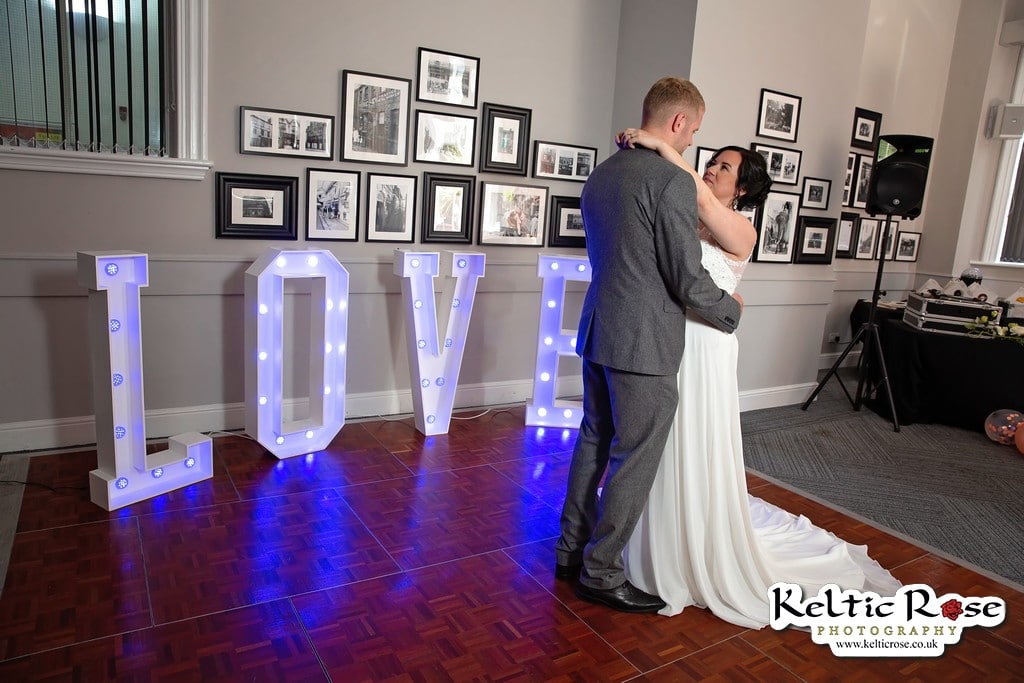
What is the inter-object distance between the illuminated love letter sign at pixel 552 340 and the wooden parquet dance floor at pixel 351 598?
1016 millimetres

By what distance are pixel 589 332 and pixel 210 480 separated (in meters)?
2.04

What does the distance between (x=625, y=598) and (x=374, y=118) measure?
2.97 m

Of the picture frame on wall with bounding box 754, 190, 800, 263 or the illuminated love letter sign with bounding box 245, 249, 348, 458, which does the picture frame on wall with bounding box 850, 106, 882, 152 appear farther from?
the illuminated love letter sign with bounding box 245, 249, 348, 458

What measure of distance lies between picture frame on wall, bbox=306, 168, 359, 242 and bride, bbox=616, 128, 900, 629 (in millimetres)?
2169

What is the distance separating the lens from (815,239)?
5.47 meters

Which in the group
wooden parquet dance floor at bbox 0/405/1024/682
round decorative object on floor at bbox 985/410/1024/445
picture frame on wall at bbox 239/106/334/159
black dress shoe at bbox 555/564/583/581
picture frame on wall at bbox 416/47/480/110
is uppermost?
picture frame on wall at bbox 416/47/480/110

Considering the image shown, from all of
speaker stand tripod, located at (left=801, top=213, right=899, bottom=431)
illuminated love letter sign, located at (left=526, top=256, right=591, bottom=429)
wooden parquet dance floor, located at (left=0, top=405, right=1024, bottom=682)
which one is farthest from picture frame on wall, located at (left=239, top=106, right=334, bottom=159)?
speaker stand tripod, located at (left=801, top=213, right=899, bottom=431)

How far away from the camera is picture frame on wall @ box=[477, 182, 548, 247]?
4.67 metres

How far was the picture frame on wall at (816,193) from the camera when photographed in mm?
5344

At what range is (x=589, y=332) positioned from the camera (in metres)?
2.45

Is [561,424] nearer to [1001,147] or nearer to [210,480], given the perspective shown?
[210,480]

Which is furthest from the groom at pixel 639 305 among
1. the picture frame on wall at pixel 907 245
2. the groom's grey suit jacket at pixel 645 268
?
the picture frame on wall at pixel 907 245

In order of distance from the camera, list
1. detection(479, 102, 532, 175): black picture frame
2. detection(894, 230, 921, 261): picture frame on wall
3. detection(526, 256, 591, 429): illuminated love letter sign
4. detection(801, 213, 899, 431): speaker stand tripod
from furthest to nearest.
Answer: detection(894, 230, 921, 261): picture frame on wall → detection(801, 213, 899, 431): speaker stand tripod → detection(479, 102, 532, 175): black picture frame → detection(526, 256, 591, 429): illuminated love letter sign

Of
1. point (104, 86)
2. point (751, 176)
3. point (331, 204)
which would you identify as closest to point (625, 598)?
point (751, 176)
